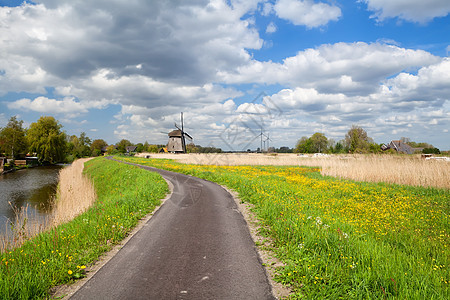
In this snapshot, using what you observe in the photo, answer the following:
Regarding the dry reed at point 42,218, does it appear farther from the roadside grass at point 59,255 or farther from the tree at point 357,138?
the tree at point 357,138

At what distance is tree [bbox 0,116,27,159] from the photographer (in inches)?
2308

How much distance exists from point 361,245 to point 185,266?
13.8 feet

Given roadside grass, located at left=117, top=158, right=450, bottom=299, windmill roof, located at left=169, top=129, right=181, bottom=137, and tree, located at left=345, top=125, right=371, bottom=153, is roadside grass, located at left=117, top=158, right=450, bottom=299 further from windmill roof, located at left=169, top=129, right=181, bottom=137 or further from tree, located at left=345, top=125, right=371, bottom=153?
windmill roof, located at left=169, top=129, right=181, bottom=137

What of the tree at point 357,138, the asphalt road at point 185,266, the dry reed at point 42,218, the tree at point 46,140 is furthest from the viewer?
the tree at point 46,140

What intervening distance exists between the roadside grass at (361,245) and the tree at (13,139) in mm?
73245

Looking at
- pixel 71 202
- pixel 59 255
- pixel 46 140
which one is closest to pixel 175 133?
pixel 46 140

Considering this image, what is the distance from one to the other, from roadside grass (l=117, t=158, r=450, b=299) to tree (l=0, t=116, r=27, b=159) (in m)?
73.2

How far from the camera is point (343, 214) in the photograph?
9.16 metres

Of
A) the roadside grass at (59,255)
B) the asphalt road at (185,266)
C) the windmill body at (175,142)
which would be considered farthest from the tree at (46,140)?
the asphalt road at (185,266)

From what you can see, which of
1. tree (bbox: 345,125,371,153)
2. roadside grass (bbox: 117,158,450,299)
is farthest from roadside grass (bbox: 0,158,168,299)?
tree (bbox: 345,125,371,153)

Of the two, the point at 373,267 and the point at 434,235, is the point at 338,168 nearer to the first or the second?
the point at 434,235

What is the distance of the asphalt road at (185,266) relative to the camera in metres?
4.37

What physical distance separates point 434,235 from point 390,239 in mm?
1696

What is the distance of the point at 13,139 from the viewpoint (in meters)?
59.3
